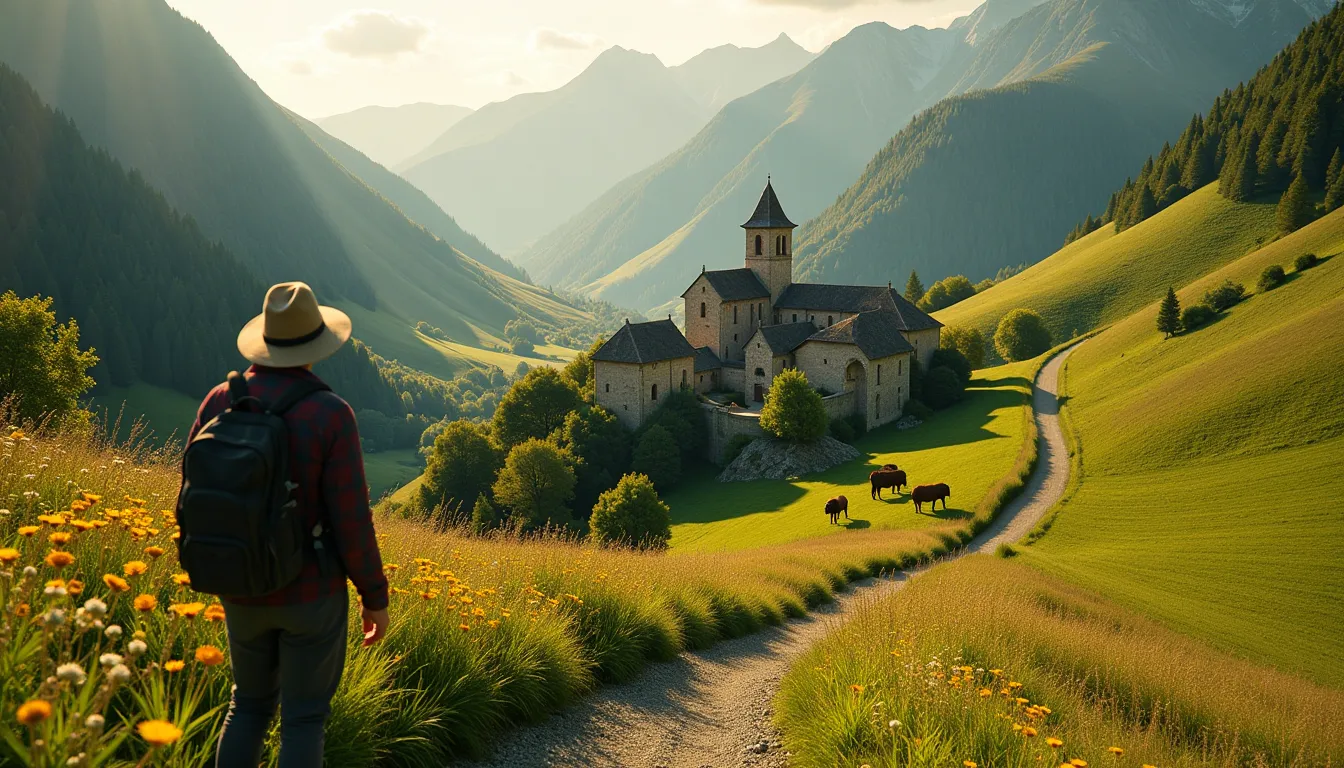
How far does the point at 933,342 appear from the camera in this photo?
75.6m

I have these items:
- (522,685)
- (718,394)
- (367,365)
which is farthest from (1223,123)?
(522,685)

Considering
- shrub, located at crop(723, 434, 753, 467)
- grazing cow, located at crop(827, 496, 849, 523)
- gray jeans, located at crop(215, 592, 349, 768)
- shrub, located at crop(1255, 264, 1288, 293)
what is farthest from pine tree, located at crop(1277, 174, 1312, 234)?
gray jeans, located at crop(215, 592, 349, 768)

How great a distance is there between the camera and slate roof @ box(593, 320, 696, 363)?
64688mm

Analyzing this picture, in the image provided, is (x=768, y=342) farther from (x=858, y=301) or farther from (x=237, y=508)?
(x=237, y=508)

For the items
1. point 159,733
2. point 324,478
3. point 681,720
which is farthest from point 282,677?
point 681,720

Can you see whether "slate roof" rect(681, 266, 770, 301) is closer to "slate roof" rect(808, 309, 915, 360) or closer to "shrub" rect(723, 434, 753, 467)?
"slate roof" rect(808, 309, 915, 360)

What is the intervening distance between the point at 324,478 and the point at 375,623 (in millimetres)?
1110

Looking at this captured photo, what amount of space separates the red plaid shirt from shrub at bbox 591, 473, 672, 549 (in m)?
39.7

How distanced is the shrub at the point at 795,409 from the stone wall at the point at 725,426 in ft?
10.9

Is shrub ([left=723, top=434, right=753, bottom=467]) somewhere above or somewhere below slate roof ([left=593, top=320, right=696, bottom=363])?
below

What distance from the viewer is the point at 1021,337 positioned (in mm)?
95812

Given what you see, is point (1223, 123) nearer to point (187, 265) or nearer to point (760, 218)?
point (760, 218)

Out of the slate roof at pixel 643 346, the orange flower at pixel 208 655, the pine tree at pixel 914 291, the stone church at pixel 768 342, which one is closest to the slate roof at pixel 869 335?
the stone church at pixel 768 342

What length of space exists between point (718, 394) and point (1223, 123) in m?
110
